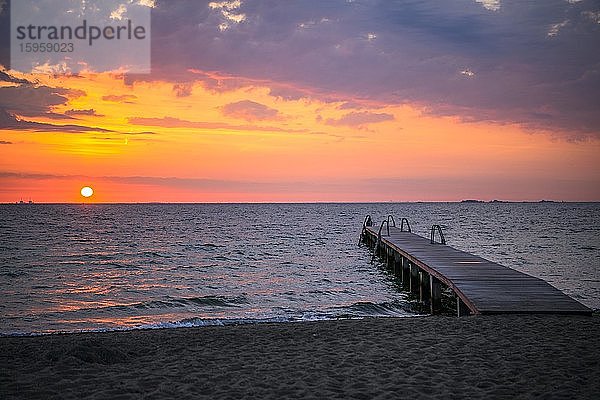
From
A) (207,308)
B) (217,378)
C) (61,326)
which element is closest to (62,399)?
(217,378)

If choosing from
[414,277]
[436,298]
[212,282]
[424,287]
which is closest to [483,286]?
[436,298]

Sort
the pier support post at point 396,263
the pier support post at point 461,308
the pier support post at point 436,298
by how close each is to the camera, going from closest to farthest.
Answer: the pier support post at point 461,308, the pier support post at point 436,298, the pier support post at point 396,263

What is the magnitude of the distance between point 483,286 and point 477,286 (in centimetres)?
13

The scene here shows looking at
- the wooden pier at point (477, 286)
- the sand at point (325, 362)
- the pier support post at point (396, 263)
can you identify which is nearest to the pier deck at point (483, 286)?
the wooden pier at point (477, 286)

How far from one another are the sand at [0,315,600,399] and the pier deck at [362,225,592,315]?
67cm

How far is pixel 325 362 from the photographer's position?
7.73 metres

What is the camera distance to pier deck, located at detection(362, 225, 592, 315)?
10695 millimetres

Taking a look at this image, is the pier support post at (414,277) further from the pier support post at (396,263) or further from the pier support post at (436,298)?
the pier support post at (436,298)

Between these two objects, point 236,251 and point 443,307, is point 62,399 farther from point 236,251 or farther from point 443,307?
point 236,251

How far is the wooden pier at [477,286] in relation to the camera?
10.7 m

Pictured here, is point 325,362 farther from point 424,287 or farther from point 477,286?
point 424,287

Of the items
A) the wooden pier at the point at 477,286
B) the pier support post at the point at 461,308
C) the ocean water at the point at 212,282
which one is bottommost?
the ocean water at the point at 212,282

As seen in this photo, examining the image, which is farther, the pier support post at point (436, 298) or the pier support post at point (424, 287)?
the pier support post at point (424, 287)

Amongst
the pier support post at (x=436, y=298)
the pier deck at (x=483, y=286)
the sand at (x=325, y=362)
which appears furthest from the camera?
the pier support post at (x=436, y=298)
